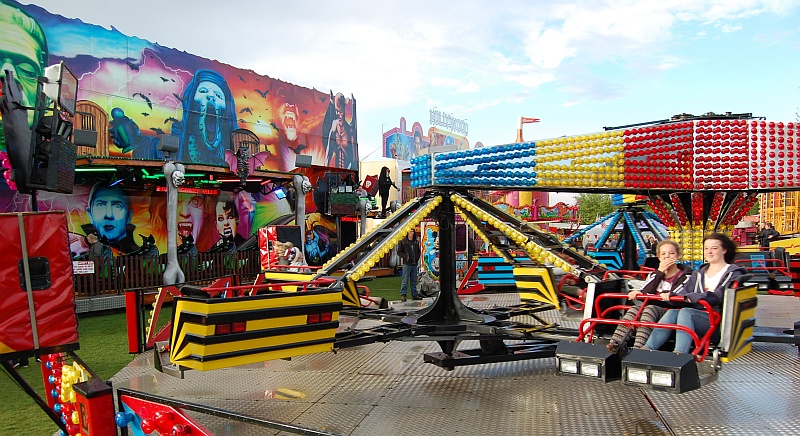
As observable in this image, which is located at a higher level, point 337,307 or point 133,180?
point 133,180

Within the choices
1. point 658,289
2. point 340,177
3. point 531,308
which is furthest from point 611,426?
point 340,177

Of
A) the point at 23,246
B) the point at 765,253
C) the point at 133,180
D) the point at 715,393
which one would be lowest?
the point at 715,393

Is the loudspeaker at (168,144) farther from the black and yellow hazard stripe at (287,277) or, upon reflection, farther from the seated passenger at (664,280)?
the seated passenger at (664,280)

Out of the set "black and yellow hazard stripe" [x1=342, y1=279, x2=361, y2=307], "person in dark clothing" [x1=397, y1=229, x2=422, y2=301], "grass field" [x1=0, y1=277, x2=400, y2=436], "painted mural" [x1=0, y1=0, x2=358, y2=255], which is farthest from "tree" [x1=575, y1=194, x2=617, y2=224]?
"black and yellow hazard stripe" [x1=342, y1=279, x2=361, y2=307]

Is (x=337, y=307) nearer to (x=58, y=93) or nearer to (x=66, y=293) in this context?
(x=66, y=293)

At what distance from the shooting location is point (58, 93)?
6980mm

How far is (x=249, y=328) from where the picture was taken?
4.11 metres

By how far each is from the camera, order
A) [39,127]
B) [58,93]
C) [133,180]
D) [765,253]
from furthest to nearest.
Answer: [133,180], [765,253], [58,93], [39,127]

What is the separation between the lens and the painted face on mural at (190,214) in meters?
16.8

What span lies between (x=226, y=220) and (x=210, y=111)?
126 inches

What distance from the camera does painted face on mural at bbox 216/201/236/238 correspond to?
18.0m

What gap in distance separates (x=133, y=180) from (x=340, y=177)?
23.8 feet

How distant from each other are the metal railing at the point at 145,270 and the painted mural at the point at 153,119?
2.09 m

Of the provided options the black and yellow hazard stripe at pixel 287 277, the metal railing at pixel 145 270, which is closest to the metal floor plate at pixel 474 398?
the black and yellow hazard stripe at pixel 287 277
